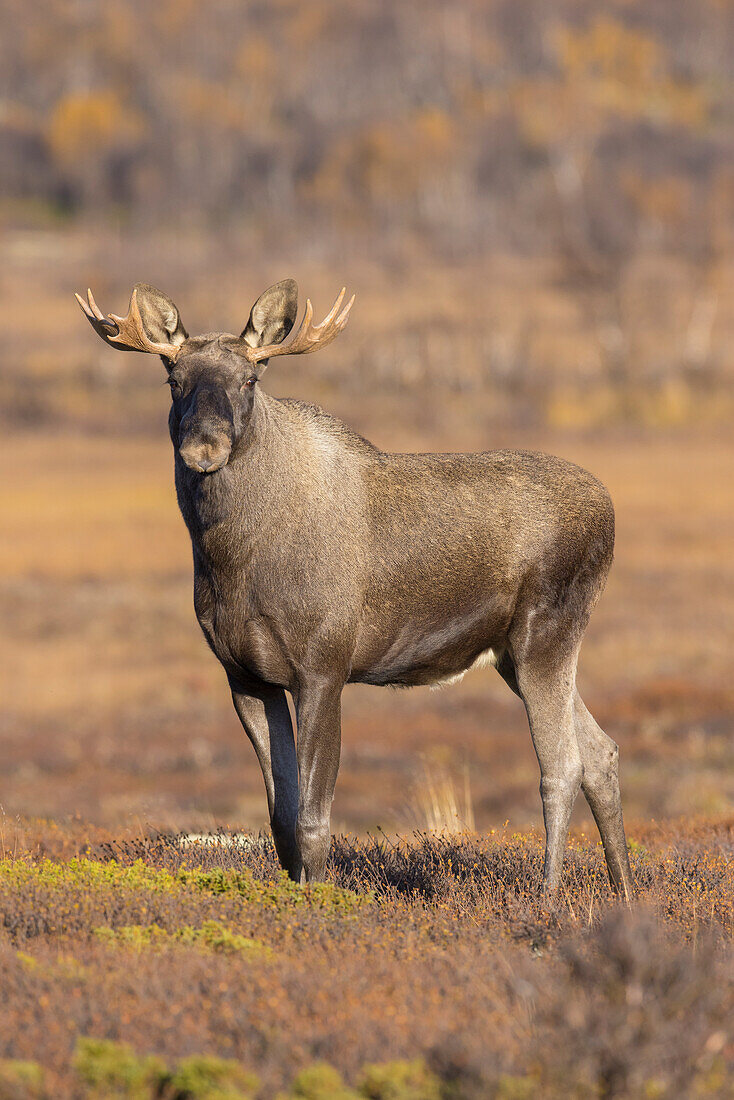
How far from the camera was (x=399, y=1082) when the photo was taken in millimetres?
4430

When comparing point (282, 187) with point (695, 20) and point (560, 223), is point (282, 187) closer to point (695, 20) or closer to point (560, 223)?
point (560, 223)

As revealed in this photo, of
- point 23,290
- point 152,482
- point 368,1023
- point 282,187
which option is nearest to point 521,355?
point 152,482

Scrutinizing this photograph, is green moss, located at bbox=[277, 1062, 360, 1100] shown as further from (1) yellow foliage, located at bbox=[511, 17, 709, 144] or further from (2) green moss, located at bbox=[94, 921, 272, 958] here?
(1) yellow foliage, located at bbox=[511, 17, 709, 144]

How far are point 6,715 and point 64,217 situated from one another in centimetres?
6505

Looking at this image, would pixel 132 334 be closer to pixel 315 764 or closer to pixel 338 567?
pixel 338 567

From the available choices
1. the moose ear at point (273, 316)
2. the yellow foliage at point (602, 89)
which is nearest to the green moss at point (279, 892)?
the moose ear at point (273, 316)

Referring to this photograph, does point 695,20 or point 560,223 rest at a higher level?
point 695,20

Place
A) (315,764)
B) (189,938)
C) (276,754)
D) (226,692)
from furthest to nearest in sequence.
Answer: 1. (226,692)
2. (276,754)
3. (315,764)
4. (189,938)

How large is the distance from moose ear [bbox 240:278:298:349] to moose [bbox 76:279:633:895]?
0.4 inches

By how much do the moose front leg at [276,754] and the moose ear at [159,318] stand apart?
1.91 m

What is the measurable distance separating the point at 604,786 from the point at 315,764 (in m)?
1.86

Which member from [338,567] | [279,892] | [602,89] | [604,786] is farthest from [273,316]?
[602,89]

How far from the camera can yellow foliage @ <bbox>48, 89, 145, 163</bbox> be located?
9256 cm

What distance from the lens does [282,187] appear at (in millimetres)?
85938
